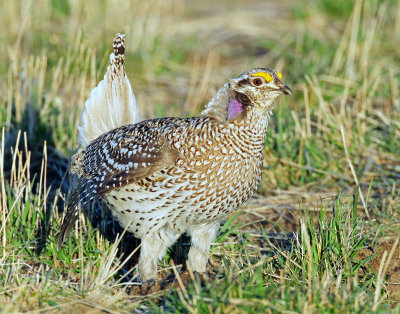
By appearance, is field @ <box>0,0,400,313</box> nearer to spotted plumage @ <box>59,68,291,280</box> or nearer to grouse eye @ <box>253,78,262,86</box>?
spotted plumage @ <box>59,68,291,280</box>

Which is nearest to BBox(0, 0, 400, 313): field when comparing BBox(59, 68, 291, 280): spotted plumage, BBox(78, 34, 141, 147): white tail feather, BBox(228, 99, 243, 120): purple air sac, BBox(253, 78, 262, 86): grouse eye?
BBox(59, 68, 291, 280): spotted plumage

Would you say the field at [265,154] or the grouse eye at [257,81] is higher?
the grouse eye at [257,81]

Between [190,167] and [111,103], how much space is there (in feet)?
4.63

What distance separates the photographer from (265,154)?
681cm

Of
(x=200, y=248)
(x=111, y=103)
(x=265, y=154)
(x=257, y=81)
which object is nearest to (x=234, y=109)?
(x=257, y=81)

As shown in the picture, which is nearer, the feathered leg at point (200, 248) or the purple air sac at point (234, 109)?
the purple air sac at point (234, 109)

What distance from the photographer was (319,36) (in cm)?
1012

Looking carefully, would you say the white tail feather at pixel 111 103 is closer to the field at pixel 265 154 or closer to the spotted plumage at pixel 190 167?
the field at pixel 265 154

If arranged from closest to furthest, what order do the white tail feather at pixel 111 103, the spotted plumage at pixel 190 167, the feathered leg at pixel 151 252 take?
the spotted plumage at pixel 190 167 → the feathered leg at pixel 151 252 → the white tail feather at pixel 111 103

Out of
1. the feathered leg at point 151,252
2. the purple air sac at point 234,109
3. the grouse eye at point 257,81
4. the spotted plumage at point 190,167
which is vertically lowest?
the feathered leg at point 151,252

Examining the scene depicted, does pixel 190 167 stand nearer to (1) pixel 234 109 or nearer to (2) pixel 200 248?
(1) pixel 234 109

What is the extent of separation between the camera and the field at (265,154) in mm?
4176

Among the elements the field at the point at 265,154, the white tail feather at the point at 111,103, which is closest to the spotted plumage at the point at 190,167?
the field at the point at 265,154

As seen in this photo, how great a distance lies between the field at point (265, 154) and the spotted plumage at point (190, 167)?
35cm
